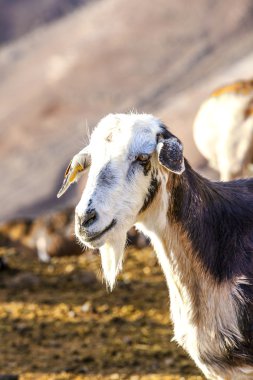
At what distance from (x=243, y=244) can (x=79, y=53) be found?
6.86 meters

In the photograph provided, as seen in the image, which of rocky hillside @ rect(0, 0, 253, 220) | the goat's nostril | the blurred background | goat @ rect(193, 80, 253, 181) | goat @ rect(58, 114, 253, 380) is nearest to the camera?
the goat's nostril

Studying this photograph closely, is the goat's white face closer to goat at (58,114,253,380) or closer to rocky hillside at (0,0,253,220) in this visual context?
goat at (58,114,253,380)

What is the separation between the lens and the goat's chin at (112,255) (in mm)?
3627

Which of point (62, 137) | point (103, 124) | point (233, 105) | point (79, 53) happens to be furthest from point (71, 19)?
point (103, 124)

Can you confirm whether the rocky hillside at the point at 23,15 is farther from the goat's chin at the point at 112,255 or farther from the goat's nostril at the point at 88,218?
the goat's nostril at the point at 88,218

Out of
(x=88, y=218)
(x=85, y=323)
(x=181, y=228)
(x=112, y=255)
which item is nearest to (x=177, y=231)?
(x=181, y=228)

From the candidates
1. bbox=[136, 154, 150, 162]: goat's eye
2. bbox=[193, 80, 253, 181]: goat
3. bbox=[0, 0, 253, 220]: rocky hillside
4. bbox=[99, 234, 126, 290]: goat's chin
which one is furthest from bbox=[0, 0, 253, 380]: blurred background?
bbox=[136, 154, 150, 162]: goat's eye

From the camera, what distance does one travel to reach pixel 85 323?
666 cm

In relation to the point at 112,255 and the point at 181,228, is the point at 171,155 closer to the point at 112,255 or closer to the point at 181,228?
the point at 181,228

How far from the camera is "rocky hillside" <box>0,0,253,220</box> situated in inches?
389

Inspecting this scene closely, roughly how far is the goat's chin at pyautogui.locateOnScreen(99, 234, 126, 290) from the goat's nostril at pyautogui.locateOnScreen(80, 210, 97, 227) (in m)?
0.22

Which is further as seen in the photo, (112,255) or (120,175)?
(112,255)

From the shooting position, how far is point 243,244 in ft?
12.5

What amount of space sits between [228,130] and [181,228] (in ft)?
13.7
